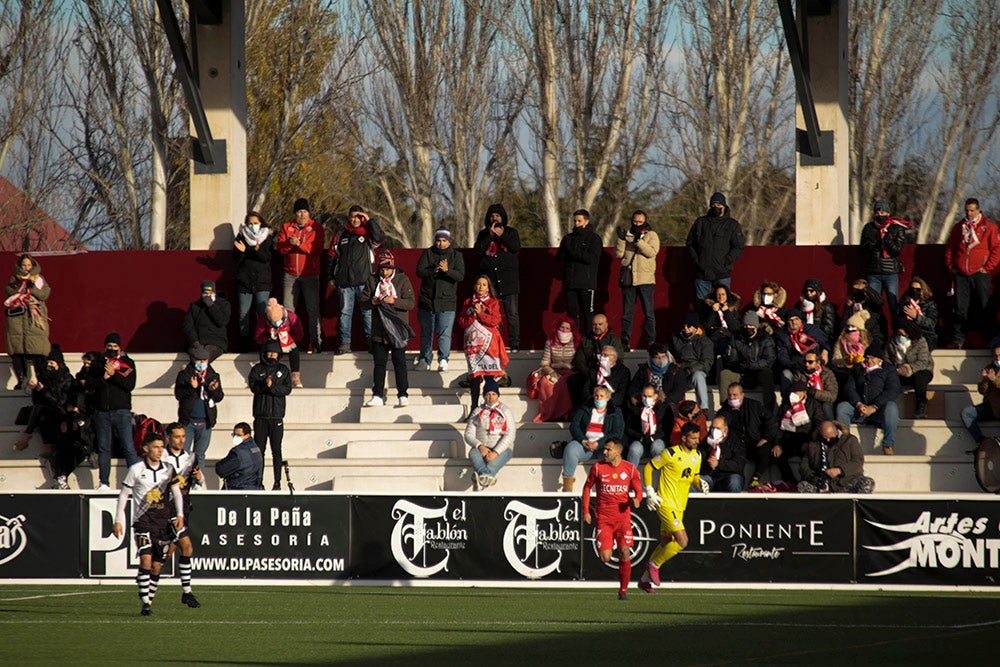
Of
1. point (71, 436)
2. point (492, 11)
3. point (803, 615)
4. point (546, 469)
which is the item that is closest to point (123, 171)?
point (492, 11)

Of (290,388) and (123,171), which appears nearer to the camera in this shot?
(290,388)

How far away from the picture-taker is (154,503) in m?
15.1

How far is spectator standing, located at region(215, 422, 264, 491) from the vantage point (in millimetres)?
18594

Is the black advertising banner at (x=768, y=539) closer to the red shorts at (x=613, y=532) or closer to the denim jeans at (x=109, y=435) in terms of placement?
the red shorts at (x=613, y=532)

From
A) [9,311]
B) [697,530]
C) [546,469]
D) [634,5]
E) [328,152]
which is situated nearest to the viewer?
[697,530]

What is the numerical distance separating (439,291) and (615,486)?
243 inches

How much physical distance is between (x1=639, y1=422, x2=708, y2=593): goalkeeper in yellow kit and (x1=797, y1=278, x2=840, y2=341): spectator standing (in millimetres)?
4880

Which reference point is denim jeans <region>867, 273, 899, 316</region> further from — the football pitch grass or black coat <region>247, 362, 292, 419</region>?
black coat <region>247, 362, 292, 419</region>

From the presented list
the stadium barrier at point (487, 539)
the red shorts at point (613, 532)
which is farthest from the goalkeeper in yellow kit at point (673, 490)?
the stadium barrier at point (487, 539)

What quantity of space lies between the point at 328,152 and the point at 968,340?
21617mm

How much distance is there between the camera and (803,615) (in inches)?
566

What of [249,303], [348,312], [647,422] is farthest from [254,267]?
[647,422]

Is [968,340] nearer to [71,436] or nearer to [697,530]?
[697,530]

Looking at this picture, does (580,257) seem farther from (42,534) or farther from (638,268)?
(42,534)
